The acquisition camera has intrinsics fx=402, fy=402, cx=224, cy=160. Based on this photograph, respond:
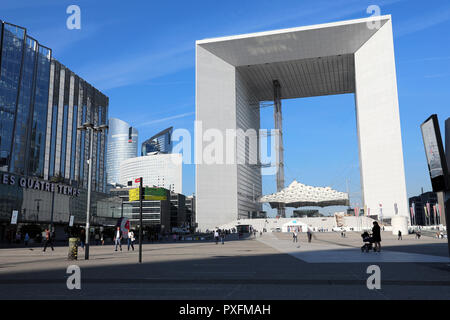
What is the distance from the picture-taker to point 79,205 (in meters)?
80.2

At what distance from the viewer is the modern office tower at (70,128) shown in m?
126

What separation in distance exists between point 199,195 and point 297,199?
30.1 meters

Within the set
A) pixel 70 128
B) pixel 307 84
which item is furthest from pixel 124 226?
pixel 70 128

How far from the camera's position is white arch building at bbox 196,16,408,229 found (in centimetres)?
9450

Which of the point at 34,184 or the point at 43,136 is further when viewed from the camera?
the point at 43,136

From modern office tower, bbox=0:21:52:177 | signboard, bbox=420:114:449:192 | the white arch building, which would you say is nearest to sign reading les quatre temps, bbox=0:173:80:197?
modern office tower, bbox=0:21:52:177

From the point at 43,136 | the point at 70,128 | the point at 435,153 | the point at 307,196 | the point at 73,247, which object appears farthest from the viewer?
the point at 70,128

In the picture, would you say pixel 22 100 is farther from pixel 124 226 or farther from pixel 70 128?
pixel 124 226

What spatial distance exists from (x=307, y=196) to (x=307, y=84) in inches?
1401

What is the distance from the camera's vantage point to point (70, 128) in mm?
135000

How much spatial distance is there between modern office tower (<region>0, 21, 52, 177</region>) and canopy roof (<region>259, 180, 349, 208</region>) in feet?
225

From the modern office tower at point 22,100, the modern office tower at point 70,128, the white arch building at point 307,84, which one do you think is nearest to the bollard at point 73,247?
the white arch building at point 307,84
